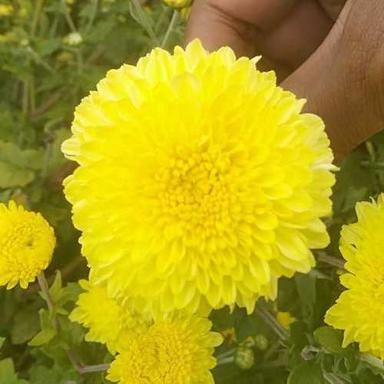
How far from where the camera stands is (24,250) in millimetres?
1233

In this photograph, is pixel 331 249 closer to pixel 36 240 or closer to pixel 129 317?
pixel 129 317

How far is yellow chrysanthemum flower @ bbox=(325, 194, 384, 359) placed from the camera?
109 cm

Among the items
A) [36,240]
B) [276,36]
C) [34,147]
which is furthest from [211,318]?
[34,147]

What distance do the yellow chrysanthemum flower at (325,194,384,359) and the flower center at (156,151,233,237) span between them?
0.25 meters

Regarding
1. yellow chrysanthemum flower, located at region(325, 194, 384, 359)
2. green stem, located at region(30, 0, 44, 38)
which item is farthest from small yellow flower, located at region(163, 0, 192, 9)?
green stem, located at region(30, 0, 44, 38)

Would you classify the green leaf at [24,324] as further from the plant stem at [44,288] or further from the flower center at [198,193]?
the flower center at [198,193]

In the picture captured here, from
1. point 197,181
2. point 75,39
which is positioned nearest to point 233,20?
point 75,39

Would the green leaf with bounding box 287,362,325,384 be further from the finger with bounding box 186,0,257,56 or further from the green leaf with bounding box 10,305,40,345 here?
the green leaf with bounding box 10,305,40,345

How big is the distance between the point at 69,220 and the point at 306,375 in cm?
80

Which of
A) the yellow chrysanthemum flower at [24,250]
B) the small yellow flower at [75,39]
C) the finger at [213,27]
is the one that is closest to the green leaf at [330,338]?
the yellow chrysanthemum flower at [24,250]

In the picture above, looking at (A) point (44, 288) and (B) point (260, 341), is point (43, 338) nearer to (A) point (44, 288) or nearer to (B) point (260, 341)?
(A) point (44, 288)

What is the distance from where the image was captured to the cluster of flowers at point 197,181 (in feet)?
3.02

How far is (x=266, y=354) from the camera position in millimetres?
1414

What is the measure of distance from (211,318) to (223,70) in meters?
0.51
